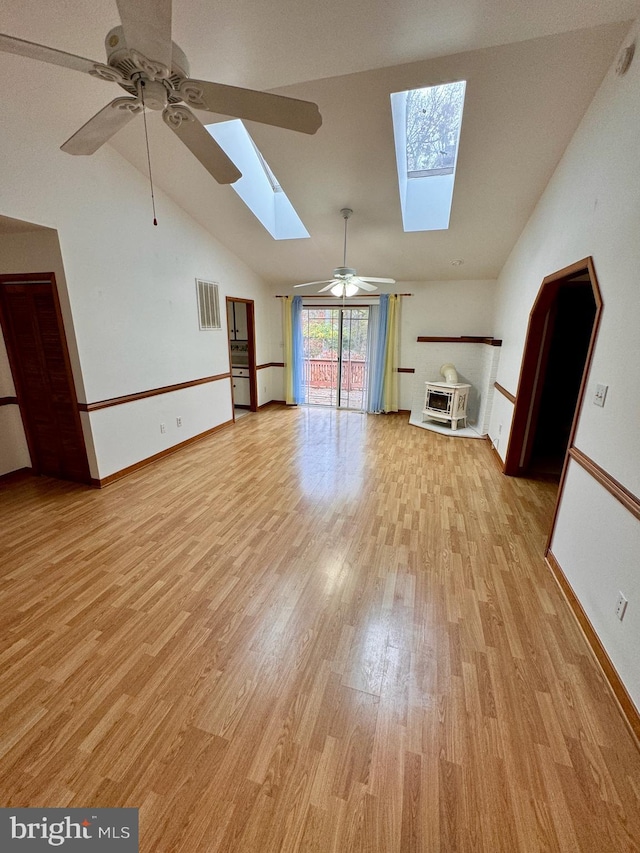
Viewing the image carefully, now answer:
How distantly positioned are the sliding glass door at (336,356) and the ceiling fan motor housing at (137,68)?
15.9ft

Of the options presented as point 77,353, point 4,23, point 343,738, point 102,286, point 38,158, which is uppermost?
point 4,23

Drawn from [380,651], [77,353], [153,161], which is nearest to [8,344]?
[77,353]

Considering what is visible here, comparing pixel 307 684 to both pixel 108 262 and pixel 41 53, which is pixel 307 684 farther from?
pixel 108 262

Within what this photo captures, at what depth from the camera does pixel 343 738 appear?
1326mm

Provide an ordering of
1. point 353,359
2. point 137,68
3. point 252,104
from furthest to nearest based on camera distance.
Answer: point 353,359 < point 252,104 < point 137,68

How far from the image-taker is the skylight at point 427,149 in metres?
2.76

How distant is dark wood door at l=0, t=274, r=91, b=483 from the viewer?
297 centimetres

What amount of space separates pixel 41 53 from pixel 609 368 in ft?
9.06

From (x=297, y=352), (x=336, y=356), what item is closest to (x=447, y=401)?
(x=336, y=356)

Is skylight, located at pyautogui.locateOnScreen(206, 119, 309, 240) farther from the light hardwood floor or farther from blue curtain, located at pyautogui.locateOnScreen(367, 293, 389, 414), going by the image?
the light hardwood floor

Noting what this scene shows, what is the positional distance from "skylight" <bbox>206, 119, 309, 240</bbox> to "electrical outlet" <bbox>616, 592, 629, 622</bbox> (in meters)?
3.98

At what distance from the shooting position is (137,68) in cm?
124

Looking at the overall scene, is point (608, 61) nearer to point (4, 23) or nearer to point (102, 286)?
point (4, 23)

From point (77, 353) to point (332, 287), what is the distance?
2.87 metres
